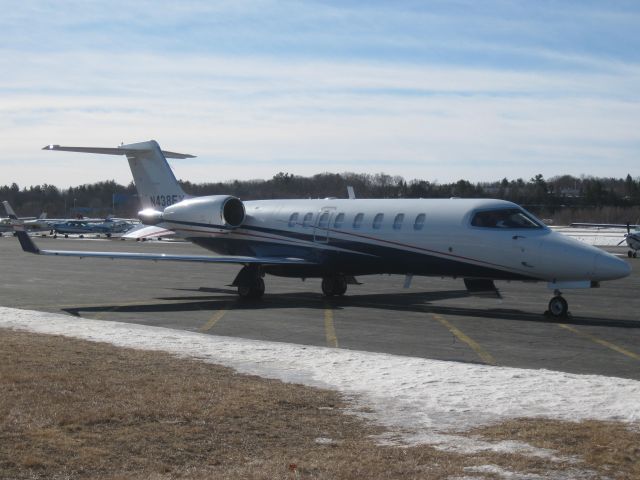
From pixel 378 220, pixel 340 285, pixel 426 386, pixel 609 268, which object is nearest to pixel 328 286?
pixel 340 285

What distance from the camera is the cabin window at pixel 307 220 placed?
72.9 feet

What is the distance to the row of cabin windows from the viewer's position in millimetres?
19828

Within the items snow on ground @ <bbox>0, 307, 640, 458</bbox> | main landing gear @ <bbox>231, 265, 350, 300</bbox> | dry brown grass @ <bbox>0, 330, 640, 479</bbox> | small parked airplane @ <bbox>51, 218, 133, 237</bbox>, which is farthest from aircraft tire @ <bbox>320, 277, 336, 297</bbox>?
small parked airplane @ <bbox>51, 218, 133, 237</bbox>

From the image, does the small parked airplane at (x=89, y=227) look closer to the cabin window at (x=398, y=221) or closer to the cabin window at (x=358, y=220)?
the cabin window at (x=358, y=220)

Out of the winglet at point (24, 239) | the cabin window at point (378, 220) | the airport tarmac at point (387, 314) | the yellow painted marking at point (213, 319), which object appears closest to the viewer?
the airport tarmac at point (387, 314)

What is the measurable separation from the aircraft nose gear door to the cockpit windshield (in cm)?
438

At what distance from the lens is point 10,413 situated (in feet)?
25.7

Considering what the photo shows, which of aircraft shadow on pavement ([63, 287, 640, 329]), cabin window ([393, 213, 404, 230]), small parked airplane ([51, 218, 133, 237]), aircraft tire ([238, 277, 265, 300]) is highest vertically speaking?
cabin window ([393, 213, 404, 230])

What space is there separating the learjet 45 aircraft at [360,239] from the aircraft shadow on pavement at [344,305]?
580 mm

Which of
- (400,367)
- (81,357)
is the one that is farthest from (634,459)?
(81,357)

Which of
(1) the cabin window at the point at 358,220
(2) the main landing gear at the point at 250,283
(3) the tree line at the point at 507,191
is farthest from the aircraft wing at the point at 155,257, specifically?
(3) the tree line at the point at 507,191

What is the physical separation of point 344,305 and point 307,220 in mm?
3097

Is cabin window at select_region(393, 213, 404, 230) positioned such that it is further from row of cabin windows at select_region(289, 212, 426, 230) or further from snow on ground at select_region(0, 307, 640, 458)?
snow on ground at select_region(0, 307, 640, 458)

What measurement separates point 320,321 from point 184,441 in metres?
9.88
